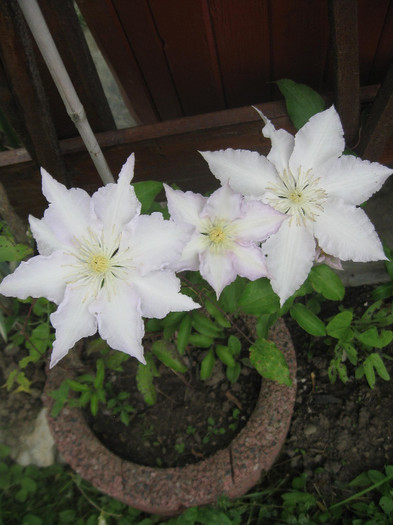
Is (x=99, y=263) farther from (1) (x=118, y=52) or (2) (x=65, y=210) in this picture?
(1) (x=118, y=52)

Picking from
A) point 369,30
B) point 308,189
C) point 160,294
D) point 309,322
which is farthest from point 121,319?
point 369,30

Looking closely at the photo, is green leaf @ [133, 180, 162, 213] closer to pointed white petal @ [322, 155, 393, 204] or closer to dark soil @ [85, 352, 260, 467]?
pointed white petal @ [322, 155, 393, 204]

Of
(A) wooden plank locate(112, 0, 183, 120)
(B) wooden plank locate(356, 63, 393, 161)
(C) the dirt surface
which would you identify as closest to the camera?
(B) wooden plank locate(356, 63, 393, 161)

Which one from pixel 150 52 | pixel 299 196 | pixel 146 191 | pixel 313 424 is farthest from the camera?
pixel 313 424

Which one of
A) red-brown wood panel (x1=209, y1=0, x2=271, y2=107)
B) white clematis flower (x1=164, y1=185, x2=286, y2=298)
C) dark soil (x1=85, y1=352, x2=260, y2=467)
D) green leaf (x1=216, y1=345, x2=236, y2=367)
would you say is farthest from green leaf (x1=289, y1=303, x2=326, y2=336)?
red-brown wood panel (x1=209, y1=0, x2=271, y2=107)

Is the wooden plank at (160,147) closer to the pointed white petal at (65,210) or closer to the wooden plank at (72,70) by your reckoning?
the wooden plank at (72,70)

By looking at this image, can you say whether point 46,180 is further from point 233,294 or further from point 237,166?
point 233,294

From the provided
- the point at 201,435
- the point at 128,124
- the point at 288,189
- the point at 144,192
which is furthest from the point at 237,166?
the point at 128,124

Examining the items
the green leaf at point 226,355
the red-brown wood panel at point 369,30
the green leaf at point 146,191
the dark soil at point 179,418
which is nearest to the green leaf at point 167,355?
the green leaf at point 226,355
